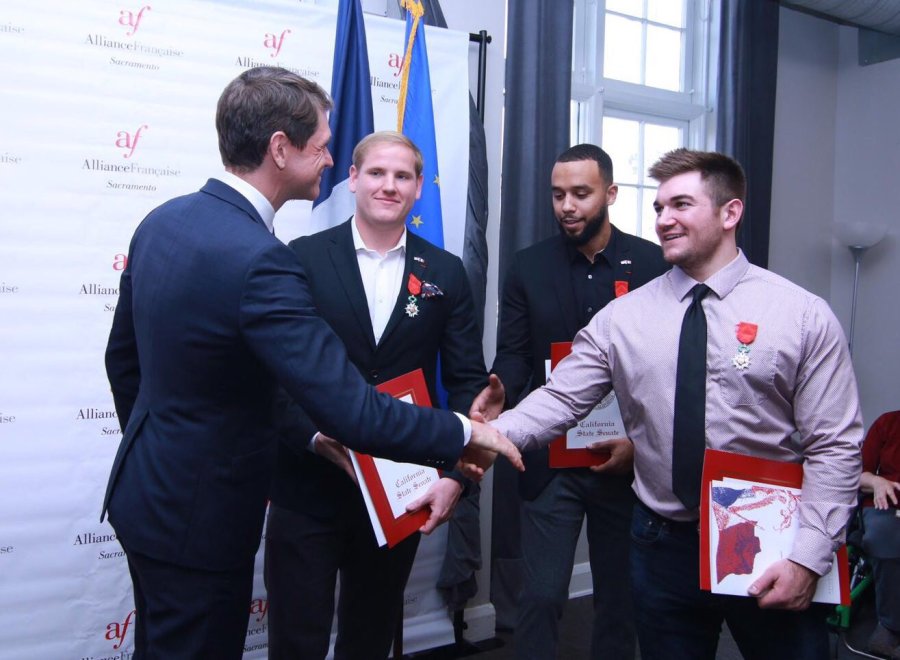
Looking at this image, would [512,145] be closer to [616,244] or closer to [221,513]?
[616,244]

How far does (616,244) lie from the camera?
103 inches

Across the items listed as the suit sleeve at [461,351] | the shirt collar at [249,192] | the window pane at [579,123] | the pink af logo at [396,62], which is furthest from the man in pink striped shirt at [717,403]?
the window pane at [579,123]

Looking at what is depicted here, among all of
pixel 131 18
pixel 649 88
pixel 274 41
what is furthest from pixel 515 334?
pixel 649 88

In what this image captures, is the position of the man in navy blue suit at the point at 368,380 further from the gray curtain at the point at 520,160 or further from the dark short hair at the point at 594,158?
the gray curtain at the point at 520,160

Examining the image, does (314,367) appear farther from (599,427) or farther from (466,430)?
(599,427)

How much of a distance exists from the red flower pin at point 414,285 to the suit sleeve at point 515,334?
20.6 inches

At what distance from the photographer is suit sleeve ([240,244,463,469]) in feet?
4.81

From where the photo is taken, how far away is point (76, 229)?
8.62 ft

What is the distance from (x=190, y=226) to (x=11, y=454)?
149 centimetres

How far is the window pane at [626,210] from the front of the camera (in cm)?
445

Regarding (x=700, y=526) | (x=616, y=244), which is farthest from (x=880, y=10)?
(x=700, y=526)

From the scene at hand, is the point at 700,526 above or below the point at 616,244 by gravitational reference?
below

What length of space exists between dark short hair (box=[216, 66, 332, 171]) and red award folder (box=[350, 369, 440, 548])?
2.07ft

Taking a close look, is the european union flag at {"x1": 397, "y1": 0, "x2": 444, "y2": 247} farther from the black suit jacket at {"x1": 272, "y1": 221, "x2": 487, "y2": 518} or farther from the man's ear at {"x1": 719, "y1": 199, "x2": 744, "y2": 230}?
the man's ear at {"x1": 719, "y1": 199, "x2": 744, "y2": 230}
